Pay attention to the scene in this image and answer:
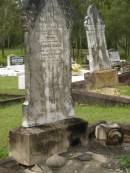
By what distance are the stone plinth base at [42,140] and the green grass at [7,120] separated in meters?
0.52

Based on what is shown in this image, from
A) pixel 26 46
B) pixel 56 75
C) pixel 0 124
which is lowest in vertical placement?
pixel 0 124

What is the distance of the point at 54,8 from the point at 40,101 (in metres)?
1.38

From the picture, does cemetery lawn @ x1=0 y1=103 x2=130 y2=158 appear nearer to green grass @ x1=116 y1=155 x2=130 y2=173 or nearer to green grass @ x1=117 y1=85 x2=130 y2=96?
green grass @ x1=117 y1=85 x2=130 y2=96

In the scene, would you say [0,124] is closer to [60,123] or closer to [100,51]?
[60,123]

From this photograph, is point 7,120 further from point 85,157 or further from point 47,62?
point 85,157

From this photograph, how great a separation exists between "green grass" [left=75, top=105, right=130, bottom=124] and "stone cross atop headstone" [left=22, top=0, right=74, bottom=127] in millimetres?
2112

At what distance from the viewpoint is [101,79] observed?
535 inches

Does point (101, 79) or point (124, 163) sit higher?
point (101, 79)

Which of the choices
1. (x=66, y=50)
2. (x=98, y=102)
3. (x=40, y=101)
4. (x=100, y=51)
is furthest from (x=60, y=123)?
(x=100, y=51)

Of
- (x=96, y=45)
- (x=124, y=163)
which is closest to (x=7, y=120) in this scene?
(x=124, y=163)

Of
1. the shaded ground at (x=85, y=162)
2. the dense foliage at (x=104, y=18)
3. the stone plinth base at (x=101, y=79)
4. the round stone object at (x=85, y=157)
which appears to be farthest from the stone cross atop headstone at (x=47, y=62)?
the dense foliage at (x=104, y=18)

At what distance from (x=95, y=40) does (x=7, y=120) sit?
6081 millimetres

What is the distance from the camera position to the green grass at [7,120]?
7.35 meters

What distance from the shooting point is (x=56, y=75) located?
6.88m
